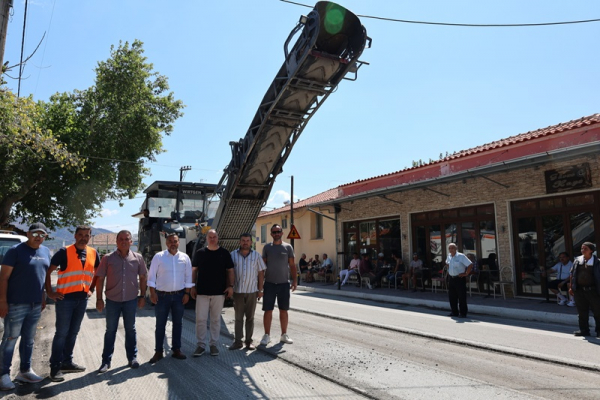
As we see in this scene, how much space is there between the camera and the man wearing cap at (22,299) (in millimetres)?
4625

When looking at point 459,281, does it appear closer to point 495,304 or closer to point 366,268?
point 495,304

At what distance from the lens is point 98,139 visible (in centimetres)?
1791

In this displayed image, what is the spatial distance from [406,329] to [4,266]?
653cm

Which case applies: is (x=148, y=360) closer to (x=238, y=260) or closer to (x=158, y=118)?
(x=238, y=260)

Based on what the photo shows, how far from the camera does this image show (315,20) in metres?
6.96

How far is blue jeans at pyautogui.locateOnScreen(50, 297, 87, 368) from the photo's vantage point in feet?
16.4

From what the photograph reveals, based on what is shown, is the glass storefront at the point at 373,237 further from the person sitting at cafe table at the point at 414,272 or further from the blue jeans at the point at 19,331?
the blue jeans at the point at 19,331

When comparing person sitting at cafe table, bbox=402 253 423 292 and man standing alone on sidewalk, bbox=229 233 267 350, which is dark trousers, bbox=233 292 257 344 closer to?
man standing alone on sidewalk, bbox=229 233 267 350

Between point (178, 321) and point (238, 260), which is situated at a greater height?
point (238, 260)

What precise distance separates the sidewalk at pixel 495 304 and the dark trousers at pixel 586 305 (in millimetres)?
988

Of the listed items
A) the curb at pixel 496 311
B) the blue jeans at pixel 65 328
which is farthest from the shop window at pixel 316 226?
the blue jeans at pixel 65 328

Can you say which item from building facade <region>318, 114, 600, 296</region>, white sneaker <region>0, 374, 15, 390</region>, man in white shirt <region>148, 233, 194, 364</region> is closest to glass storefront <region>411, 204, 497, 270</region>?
building facade <region>318, 114, 600, 296</region>

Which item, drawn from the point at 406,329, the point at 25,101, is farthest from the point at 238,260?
the point at 25,101

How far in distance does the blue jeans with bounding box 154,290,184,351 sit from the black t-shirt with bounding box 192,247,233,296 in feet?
1.17
